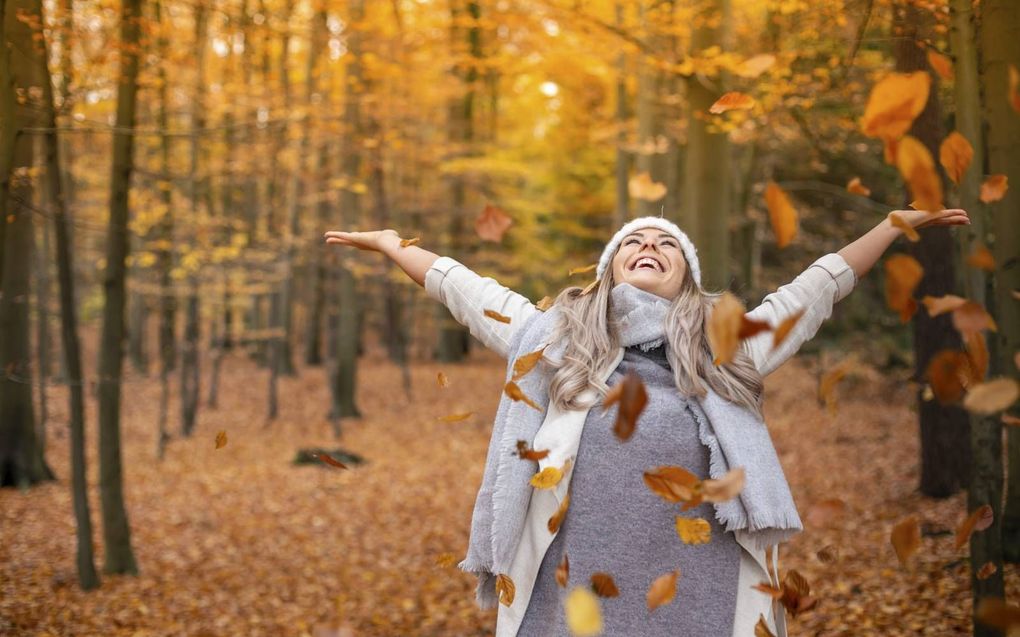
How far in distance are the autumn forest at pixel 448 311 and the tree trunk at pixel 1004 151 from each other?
1 centimetres

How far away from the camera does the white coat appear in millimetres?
2359

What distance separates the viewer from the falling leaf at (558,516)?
2246mm

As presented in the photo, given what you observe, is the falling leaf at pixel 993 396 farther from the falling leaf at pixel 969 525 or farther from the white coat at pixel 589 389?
the white coat at pixel 589 389

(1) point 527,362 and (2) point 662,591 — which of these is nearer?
(2) point 662,591

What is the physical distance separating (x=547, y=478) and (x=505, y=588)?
341 millimetres

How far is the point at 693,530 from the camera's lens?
228 centimetres

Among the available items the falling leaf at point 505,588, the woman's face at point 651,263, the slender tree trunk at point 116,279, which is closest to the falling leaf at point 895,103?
the woman's face at point 651,263

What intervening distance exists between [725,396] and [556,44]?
36.5 ft

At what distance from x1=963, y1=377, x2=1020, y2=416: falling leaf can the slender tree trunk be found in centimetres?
635

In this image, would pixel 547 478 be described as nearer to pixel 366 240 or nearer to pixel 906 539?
pixel 906 539

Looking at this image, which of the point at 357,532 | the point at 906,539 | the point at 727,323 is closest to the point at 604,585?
the point at 906,539

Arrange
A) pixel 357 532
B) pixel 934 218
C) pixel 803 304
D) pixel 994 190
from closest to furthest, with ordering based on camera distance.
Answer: pixel 994 190, pixel 934 218, pixel 803 304, pixel 357 532

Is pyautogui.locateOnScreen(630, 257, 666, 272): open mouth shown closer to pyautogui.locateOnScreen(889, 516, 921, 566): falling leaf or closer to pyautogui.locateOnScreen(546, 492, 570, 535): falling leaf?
pyautogui.locateOnScreen(546, 492, 570, 535): falling leaf

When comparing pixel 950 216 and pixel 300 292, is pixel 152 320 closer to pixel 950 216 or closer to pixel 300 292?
pixel 300 292
